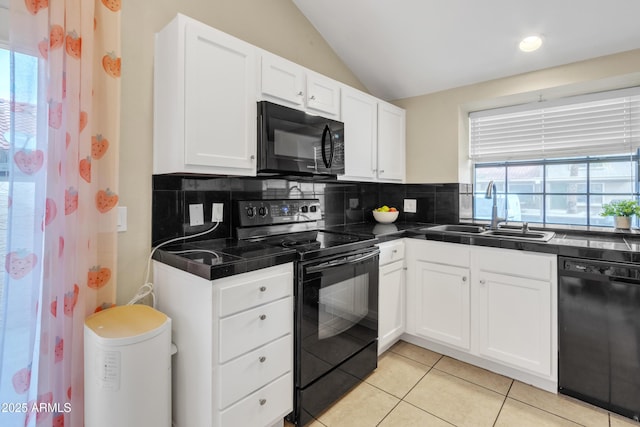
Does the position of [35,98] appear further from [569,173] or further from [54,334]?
[569,173]

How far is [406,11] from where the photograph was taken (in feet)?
7.68

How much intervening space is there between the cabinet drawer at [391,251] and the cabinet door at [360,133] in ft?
1.99

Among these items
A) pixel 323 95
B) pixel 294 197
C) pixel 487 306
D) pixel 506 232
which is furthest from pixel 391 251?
pixel 323 95

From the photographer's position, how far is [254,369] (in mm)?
1542

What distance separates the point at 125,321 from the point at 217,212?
2.60ft

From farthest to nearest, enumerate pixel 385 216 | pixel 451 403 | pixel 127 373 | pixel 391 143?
pixel 385 216
pixel 391 143
pixel 451 403
pixel 127 373

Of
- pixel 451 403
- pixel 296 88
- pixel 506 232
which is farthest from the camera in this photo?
pixel 506 232

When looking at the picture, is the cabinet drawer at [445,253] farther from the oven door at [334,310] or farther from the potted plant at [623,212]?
the potted plant at [623,212]

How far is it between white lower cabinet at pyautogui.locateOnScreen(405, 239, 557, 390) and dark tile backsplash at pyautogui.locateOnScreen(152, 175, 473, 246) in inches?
28.9

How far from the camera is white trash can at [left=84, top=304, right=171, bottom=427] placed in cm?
127

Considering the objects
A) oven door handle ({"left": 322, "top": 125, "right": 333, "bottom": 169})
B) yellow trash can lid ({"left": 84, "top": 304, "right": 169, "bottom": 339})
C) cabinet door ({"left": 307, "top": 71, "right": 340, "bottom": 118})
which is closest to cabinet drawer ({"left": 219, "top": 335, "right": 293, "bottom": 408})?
yellow trash can lid ({"left": 84, "top": 304, "right": 169, "bottom": 339})

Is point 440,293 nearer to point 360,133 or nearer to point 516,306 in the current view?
point 516,306

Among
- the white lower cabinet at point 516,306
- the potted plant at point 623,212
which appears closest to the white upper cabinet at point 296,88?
the white lower cabinet at point 516,306

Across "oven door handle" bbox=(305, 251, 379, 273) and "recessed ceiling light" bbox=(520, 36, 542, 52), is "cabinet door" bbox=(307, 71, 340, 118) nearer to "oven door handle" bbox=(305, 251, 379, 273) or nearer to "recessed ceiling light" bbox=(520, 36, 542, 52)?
"oven door handle" bbox=(305, 251, 379, 273)
